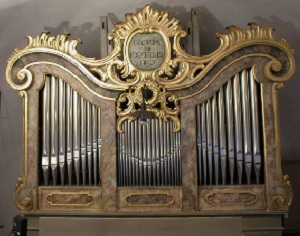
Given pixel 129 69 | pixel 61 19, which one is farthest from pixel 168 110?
pixel 61 19

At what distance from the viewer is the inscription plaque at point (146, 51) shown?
17.7 feet

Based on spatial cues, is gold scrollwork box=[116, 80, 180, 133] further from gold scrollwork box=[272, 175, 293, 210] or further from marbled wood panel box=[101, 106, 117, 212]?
gold scrollwork box=[272, 175, 293, 210]

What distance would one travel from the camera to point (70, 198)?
5332 millimetres

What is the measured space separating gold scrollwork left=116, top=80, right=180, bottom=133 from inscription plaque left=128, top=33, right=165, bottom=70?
0.22 m

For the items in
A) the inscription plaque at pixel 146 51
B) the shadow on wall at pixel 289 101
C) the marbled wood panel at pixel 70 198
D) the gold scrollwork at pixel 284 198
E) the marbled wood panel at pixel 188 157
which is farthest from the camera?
the shadow on wall at pixel 289 101

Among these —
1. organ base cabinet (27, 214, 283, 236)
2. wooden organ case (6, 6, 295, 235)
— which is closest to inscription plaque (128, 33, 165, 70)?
wooden organ case (6, 6, 295, 235)

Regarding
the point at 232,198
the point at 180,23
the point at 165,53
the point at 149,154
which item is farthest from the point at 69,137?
the point at 180,23

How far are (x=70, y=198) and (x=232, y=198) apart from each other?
1.86m

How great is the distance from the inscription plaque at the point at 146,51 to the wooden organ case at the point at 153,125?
12mm

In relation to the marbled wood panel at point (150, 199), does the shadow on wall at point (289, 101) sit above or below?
above

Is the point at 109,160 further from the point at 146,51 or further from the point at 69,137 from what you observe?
the point at 146,51

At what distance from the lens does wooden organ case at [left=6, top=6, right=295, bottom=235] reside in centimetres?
518

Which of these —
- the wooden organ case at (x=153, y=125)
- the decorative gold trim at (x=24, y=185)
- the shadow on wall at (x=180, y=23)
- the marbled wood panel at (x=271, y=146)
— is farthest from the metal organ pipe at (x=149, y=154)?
the shadow on wall at (x=180, y=23)

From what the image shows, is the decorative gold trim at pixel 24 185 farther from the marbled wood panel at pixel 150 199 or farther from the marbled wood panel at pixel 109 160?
the marbled wood panel at pixel 150 199
